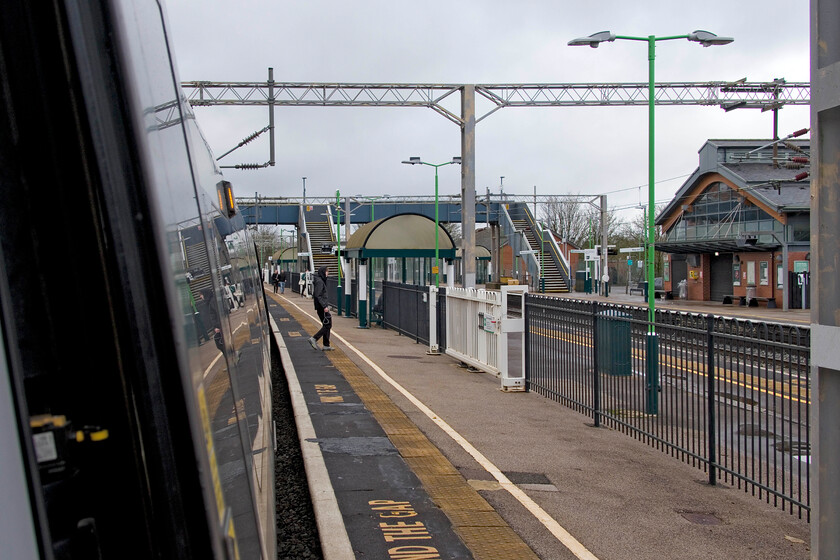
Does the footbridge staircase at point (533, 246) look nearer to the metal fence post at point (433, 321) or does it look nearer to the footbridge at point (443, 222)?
the footbridge at point (443, 222)

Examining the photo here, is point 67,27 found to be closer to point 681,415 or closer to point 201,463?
point 201,463

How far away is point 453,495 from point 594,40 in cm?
904

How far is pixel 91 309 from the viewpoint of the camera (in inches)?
49.6

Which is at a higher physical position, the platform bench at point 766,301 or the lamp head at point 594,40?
the lamp head at point 594,40

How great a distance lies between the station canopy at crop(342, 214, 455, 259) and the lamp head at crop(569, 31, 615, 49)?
35.8 ft

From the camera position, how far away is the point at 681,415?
7.46m

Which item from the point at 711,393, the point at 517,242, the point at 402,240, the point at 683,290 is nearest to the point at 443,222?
the point at 517,242

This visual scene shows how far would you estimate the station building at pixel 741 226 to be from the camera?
36.7m

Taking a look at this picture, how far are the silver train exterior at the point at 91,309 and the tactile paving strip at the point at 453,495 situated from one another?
398cm

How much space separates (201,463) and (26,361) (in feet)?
1.04

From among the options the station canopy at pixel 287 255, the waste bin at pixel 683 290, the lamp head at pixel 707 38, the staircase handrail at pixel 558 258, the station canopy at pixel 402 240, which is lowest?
the waste bin at pixel 683 290

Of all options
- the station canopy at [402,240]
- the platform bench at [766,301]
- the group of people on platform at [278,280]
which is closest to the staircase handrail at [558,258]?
the platform bench at [766,301]

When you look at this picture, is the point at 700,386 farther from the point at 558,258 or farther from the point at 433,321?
the point at 558,258

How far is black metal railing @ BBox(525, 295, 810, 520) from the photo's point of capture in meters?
5.71
